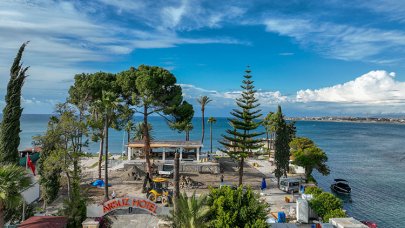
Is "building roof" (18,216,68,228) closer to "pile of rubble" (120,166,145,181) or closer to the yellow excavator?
the yellow excavator

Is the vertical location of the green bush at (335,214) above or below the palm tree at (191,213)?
below

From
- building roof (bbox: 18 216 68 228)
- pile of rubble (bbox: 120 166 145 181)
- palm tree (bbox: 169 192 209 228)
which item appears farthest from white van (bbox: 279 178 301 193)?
building roof (bbox: 18 216 68 228)

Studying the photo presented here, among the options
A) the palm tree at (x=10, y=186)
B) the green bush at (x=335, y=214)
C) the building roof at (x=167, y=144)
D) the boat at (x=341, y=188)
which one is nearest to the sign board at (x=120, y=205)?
the palm tree at (x=10, y=186)

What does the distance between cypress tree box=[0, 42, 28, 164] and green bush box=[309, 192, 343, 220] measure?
60.3 ft

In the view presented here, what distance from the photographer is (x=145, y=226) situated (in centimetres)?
1969

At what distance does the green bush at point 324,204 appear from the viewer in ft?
65.2

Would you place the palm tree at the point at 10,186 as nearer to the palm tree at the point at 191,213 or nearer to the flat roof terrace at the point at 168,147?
the palm tree at the point at 191,213

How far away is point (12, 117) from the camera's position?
68.8 feet

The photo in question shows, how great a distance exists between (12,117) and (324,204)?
19.6 m

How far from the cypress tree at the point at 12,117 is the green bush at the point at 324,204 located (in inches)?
724

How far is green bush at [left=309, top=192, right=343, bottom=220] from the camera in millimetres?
19859

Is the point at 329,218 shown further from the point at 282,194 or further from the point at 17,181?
the point at 17,181

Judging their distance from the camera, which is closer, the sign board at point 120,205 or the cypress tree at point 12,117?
the sign board at point 120,205

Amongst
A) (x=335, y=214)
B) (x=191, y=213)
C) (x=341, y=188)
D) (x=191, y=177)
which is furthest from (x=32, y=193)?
(x=341, y=188)
